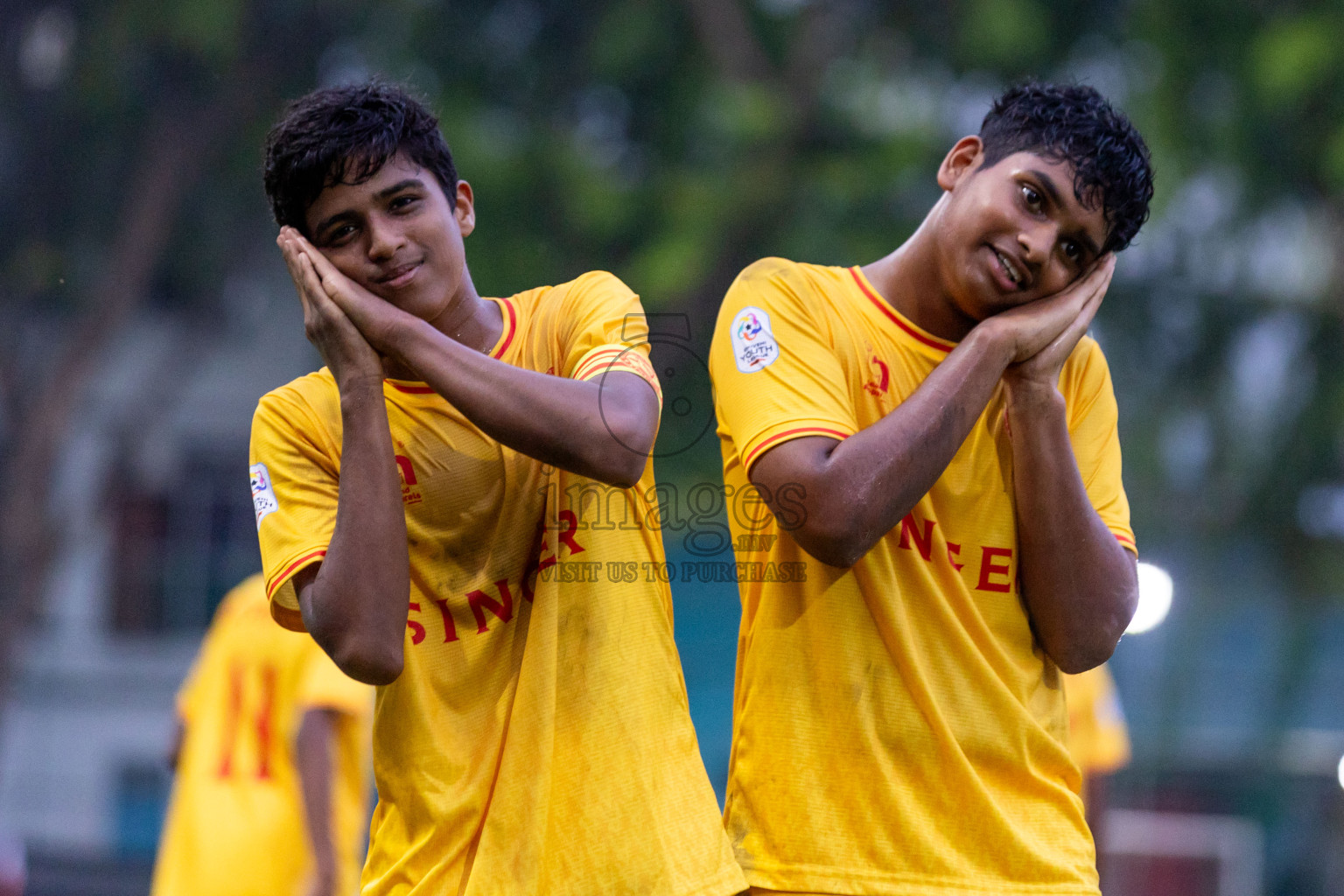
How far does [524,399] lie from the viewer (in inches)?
86.7

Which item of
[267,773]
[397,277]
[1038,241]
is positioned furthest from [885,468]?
[267,773]

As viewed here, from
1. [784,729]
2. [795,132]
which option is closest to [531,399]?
[784,729]

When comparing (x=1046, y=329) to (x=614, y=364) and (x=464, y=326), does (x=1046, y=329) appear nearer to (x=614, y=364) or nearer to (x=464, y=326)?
(x=614, y=364)

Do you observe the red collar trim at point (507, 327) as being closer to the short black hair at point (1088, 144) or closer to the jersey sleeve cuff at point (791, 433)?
the jersey sleeve cuff at point (791, 433)

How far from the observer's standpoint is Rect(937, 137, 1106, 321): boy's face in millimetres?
2420

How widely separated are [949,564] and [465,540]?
0.86 meters

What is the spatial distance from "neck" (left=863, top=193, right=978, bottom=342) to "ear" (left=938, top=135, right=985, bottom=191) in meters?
0.06

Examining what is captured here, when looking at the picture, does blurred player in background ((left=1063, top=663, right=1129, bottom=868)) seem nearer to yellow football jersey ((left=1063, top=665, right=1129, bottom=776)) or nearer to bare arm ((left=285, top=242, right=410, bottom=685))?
yellow football jersey ((left=1063, top=665, right=1129, bottom=776))

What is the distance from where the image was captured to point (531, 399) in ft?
7.23

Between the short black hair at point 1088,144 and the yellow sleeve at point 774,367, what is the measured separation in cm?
44

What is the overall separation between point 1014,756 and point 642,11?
34.7ft

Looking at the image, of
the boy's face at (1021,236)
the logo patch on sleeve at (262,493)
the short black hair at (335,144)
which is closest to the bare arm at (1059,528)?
the boy's face at (1021,236)

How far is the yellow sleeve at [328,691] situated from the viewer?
4.25m

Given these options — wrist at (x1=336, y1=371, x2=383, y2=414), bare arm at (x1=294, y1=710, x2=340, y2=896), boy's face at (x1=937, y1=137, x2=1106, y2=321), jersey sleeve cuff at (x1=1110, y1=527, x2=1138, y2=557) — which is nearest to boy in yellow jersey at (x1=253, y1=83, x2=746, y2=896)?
wrist at (x1=336, y1=371, x2=383, y2=414)
